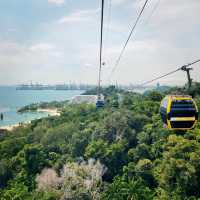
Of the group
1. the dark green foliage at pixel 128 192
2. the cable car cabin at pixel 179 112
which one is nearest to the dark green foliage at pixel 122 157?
the dark green foliage at pixel 128 192

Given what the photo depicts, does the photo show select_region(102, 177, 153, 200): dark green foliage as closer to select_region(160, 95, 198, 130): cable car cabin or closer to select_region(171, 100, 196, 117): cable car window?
select_region(160, 95, 198, 130): cable car cabin

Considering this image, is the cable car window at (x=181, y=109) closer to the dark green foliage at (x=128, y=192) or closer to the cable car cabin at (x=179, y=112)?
the cable car cabin at (x=179, y=112)

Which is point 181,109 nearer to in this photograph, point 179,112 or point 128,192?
point 179,112

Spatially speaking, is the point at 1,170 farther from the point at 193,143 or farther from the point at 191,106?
the point at 191,106

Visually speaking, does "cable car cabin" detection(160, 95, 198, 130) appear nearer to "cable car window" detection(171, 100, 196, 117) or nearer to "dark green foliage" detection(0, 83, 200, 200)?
"cable car window" detection(171, 100, 196, 117)

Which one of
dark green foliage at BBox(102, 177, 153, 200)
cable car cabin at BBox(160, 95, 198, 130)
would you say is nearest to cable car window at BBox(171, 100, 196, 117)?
cable car cabin at BBox(160, 95, 198, 130)

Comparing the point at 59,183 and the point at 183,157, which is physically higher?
the point at 183,157

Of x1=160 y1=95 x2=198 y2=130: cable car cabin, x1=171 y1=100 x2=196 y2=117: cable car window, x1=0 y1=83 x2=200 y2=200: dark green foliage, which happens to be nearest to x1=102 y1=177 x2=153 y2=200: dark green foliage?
x1=0 y1=83 x2=200 y2=200: dark green foliage

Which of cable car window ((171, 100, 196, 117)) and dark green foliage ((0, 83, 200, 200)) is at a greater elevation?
cable car window ((171, 100, 196, 117))

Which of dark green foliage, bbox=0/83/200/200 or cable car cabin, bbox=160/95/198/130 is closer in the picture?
cable car cabin, bbox=160/95/198/130

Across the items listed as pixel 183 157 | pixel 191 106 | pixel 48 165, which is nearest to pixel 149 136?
pixel 183 157

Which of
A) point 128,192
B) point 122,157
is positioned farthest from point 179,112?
point 122,157
